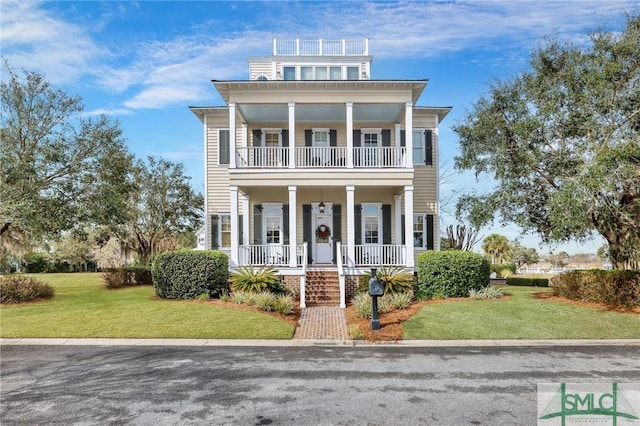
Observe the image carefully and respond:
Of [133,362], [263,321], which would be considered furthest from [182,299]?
[133,362]

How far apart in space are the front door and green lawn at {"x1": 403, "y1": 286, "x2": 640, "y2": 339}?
20.6 ft

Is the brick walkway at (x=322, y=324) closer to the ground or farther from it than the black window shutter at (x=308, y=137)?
closer to the ground

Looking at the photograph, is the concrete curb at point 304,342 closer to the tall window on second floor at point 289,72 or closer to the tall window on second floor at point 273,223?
the tall window on second floor at point 273,223

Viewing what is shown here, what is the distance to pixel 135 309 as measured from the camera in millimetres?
12578

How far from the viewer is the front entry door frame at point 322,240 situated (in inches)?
721

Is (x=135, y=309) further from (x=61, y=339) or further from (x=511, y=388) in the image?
(x=511, y=388)

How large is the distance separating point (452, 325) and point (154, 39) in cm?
1172

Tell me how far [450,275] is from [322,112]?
8453mm

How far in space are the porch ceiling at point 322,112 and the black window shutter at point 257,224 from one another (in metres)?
3.95

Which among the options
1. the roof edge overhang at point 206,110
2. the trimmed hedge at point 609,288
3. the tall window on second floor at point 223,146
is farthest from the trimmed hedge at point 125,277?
the trimmed hedge at point 609,288

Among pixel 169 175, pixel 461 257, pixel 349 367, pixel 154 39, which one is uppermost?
pixel 154 39

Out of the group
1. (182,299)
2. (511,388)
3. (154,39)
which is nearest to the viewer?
(511,388)

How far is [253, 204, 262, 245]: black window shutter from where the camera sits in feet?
60.4

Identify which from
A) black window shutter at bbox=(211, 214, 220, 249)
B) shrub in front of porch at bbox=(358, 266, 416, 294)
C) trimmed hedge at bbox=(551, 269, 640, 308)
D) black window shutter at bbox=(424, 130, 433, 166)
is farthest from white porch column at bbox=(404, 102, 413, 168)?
black window shutter at bbox=(211, 214, 220, 249)
